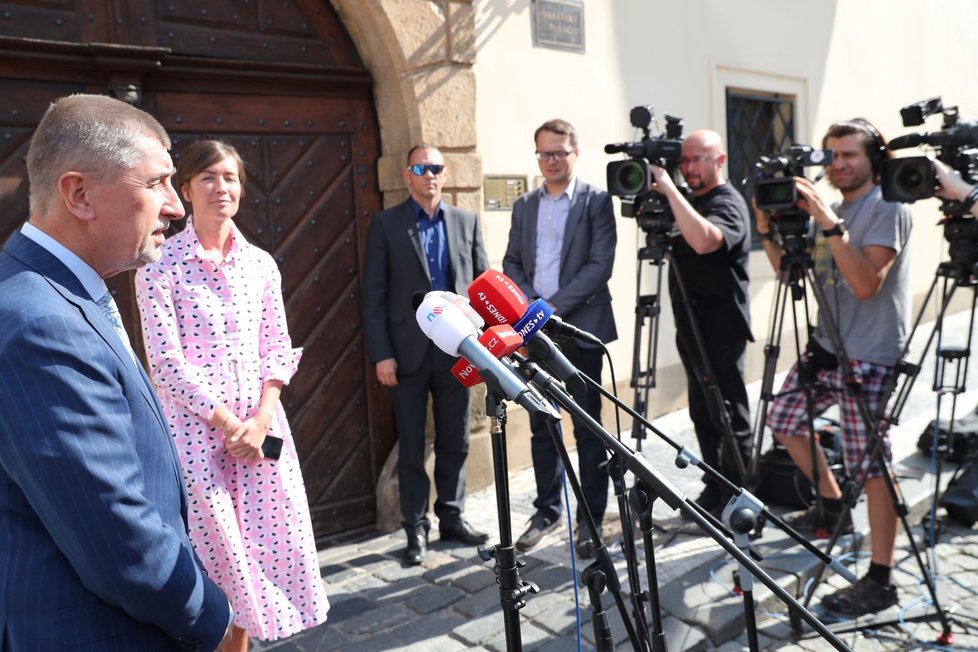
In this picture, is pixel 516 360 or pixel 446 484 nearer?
pixel 516 360

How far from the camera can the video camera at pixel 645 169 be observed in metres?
4.04

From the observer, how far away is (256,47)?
4.61 meters

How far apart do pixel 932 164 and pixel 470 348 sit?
2.53 meters

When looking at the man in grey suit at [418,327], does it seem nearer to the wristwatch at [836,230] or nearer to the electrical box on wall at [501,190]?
the electrical box on wall at [501,190]

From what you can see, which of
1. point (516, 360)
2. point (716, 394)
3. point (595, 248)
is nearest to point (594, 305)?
point (595, 248)

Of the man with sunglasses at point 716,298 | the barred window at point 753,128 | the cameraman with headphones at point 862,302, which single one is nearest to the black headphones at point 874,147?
the cameraman with headphones at point 862,302


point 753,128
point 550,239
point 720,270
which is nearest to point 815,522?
point 720,270

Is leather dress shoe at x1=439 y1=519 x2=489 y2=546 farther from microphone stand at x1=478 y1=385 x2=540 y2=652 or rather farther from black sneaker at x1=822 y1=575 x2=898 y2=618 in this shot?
microphone stand at x1=478 y1=385 x2=540 y2=652

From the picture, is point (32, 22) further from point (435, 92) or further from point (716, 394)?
point (716, 394)

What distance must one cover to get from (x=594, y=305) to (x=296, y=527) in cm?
209

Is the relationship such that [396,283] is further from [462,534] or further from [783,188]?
[783,188]

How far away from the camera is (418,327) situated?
4.48 metres

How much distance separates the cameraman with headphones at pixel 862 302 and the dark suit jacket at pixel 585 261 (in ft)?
2.61

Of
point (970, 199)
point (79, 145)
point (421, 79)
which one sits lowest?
point (970, 199)
